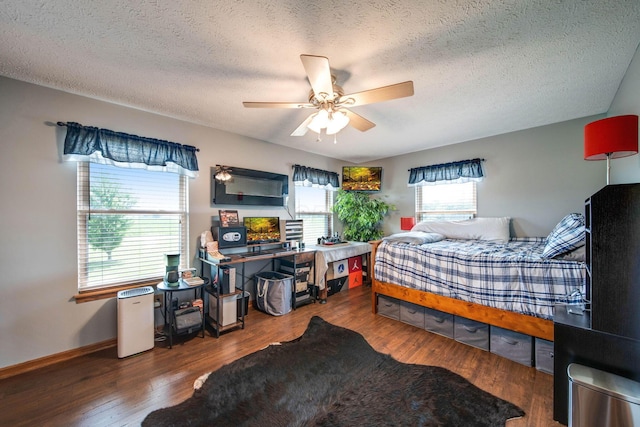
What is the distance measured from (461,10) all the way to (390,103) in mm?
1090

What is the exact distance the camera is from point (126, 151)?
242cm

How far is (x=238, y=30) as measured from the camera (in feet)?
4.83

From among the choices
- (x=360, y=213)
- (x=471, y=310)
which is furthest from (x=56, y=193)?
(x=471, y=310)

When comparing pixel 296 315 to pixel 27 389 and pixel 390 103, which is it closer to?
pixel 27 389

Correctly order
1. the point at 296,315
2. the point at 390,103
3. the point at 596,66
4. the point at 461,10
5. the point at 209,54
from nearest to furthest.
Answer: the point at 461,10
the point at 209,54
the point at 596,66
the point at 390,103
the point at 296,315

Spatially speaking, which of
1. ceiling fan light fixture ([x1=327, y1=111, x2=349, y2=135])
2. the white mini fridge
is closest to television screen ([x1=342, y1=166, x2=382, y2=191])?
ceiling fan light fixture ([x1=327, y1=111, x2=349, y2=135])

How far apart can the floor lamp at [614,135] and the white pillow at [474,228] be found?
1778 mm

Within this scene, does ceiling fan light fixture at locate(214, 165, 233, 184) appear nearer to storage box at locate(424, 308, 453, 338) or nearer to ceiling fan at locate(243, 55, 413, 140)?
A: ceiling fan at locate(243, 55, 413, 140)

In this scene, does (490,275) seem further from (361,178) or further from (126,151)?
(126,151)

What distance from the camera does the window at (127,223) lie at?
7.57ft

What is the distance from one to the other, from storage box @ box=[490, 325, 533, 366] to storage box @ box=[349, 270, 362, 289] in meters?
2.21

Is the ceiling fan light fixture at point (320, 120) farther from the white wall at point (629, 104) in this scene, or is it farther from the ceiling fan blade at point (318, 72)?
the white wall at point (629, 104)

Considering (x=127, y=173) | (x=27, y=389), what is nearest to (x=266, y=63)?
(x=127, y=173)

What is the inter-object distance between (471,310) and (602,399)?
113 cm
